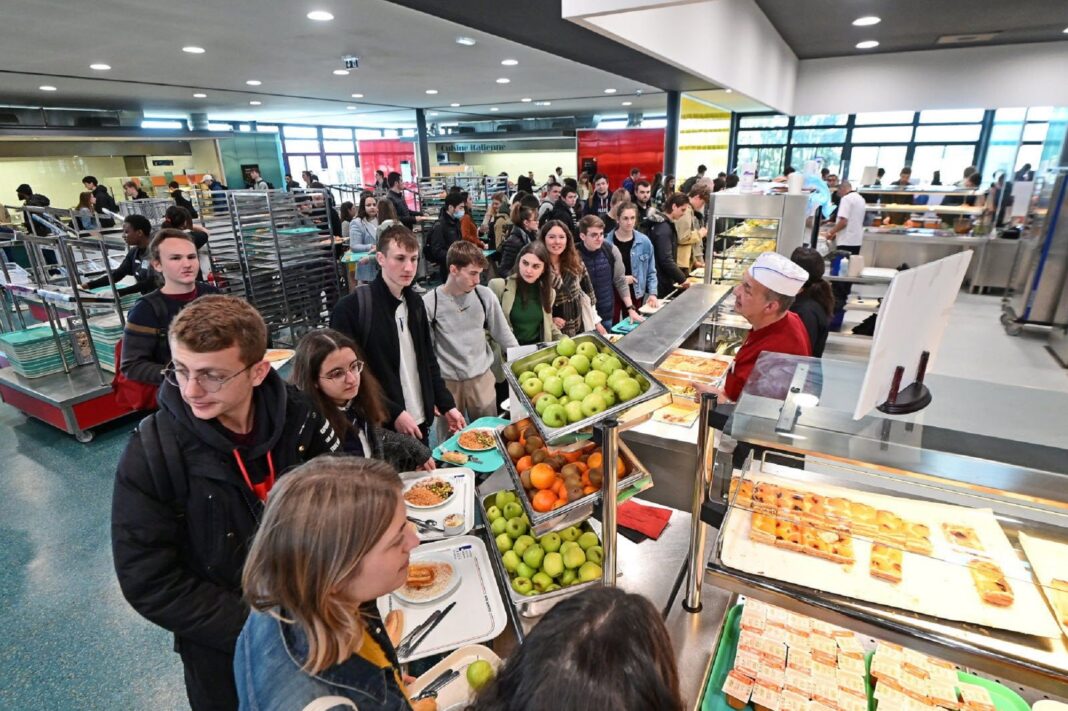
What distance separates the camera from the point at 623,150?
16.1 meters

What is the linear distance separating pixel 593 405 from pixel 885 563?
81cm

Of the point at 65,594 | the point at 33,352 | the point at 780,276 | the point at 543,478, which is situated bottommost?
the point at 65,594

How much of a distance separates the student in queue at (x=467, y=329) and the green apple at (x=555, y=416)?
189 centimetres

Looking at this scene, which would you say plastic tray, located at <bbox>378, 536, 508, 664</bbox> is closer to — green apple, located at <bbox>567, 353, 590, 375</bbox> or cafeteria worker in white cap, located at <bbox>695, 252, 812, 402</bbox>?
green apple, located at <bbox>567, 353, 590, 375</bbox>

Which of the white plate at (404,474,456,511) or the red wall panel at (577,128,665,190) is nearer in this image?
the white plate at (404,474,456,511)

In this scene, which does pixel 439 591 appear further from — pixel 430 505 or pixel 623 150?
pixel 623 150

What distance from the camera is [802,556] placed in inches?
54.6

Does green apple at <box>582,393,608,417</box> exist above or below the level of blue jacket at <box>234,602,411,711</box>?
above

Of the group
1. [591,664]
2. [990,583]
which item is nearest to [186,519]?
[591,664]

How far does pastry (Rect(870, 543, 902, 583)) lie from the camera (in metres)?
1.29

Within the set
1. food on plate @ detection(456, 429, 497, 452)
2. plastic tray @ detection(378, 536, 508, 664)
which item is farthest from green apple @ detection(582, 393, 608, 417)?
food on plate @ detection(456, 429, 497, 452)

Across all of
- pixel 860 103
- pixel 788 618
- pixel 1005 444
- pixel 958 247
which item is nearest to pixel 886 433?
pixel 1005 444

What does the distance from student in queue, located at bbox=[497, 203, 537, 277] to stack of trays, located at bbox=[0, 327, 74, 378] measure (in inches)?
168

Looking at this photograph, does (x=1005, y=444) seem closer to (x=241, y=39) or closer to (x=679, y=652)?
(x=679, y=652)
